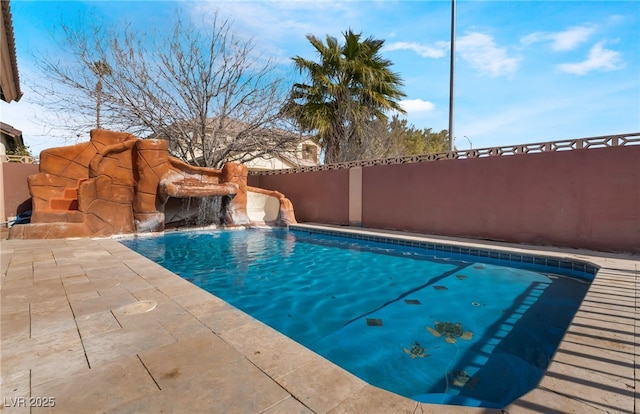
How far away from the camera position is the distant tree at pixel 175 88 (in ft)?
40.6

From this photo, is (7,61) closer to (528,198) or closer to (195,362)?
(195,362)

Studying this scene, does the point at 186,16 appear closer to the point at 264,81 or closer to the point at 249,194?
the point at 264,81

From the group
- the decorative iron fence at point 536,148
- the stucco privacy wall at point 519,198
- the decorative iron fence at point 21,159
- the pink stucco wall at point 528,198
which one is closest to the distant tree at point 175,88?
the decorative iron fence at point 21,159

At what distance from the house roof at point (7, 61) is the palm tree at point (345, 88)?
30.8ft

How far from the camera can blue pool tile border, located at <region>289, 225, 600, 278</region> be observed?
18.7 ft

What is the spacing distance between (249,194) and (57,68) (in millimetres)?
8904

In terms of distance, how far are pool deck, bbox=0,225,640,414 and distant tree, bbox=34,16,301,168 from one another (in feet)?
38.4

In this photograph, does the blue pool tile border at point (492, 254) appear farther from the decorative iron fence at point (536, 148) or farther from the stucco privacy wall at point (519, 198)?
the decorative iron fence at point (536, 148)

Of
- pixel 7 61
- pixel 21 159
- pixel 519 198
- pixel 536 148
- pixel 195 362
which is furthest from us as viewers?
pixel 21 159

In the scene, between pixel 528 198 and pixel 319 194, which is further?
pixel 319 194

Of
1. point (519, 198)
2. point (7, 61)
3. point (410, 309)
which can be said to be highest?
point (7, 61)

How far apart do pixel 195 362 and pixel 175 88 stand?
45.9ft

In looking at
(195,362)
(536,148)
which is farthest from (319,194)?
(195,362)

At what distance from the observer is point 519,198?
25.6 ft
